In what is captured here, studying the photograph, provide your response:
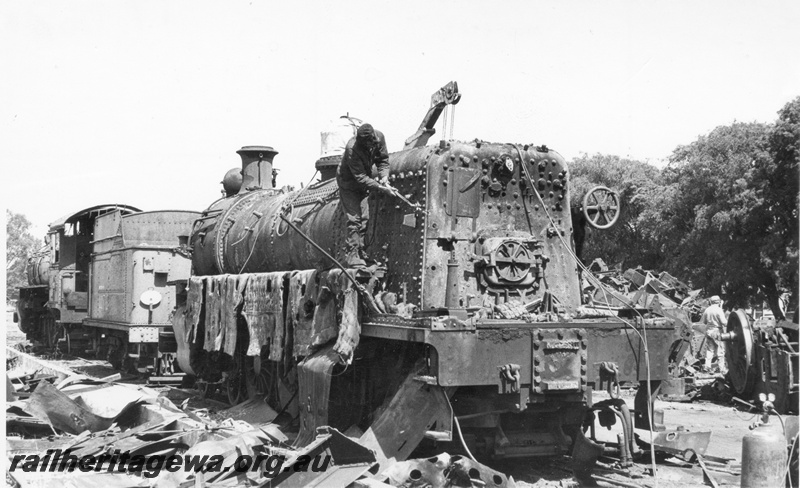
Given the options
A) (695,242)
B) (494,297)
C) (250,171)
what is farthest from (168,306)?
(695,242)

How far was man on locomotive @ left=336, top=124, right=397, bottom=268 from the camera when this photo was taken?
786 centimetres

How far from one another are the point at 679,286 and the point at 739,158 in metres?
7.82

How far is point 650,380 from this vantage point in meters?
7.51

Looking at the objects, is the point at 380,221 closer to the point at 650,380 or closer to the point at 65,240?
the point at 650,380

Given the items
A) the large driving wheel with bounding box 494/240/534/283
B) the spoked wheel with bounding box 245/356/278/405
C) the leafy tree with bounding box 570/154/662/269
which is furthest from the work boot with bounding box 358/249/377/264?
the leafy tree with bounding box 570/154/662/269

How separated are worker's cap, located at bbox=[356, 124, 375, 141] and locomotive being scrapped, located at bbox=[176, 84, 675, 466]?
1.42ft

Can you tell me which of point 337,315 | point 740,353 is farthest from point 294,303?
point 740,353

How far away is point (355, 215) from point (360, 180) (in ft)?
1.35

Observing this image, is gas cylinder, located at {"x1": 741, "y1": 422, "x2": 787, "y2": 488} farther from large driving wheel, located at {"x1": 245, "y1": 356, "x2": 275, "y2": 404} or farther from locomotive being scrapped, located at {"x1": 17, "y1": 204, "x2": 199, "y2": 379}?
locomotive being scrapped, located at {"x1": 17, "y1": 204, "x2": 199, "y2": 379}

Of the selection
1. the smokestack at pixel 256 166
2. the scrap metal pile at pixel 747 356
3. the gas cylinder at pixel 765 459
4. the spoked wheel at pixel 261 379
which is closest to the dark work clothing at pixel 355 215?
the scrap metal pile at pixel 747 356

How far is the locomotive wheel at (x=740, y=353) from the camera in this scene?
1183cm

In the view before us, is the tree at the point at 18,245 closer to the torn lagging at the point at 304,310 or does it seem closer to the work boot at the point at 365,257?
the torn lagging at the point at 304,310

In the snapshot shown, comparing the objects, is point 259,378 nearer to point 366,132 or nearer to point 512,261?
point 366,132

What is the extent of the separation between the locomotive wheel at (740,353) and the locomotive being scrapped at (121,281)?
809 cm
